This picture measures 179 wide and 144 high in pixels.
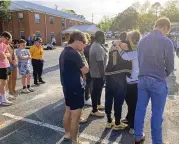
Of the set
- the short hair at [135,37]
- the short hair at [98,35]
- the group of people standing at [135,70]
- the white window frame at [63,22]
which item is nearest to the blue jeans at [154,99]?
the group of people standing at [135,70]

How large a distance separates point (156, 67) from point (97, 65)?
1820 millimetres

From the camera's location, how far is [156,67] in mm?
3285

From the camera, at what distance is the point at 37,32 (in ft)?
123

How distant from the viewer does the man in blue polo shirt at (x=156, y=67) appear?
323cm

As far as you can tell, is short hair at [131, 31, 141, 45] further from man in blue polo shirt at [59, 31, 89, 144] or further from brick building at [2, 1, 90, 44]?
brick building at [2, 1, 90, 44]

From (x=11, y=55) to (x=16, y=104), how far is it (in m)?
1.51

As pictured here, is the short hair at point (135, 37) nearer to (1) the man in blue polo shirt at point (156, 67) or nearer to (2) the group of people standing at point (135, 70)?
(2) the group of people standing at point (135, 70)

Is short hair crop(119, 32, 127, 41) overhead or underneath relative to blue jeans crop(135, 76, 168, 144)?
overhead

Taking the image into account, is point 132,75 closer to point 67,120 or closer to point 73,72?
point 73,72

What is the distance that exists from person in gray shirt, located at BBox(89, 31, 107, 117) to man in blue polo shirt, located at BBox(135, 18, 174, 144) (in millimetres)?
1358

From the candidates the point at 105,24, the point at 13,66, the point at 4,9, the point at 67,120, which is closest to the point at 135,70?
the point at 67,120

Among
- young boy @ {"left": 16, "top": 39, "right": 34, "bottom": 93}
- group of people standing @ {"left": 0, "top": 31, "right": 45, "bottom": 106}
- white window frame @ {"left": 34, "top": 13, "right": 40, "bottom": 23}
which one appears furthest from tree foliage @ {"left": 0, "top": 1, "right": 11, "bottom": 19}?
young boy @ {"left": 16, "top": 39, "right": 34, "bottom": 93}

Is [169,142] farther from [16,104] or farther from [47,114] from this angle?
[16,104]

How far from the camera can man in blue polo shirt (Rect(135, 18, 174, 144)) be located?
3.23m
